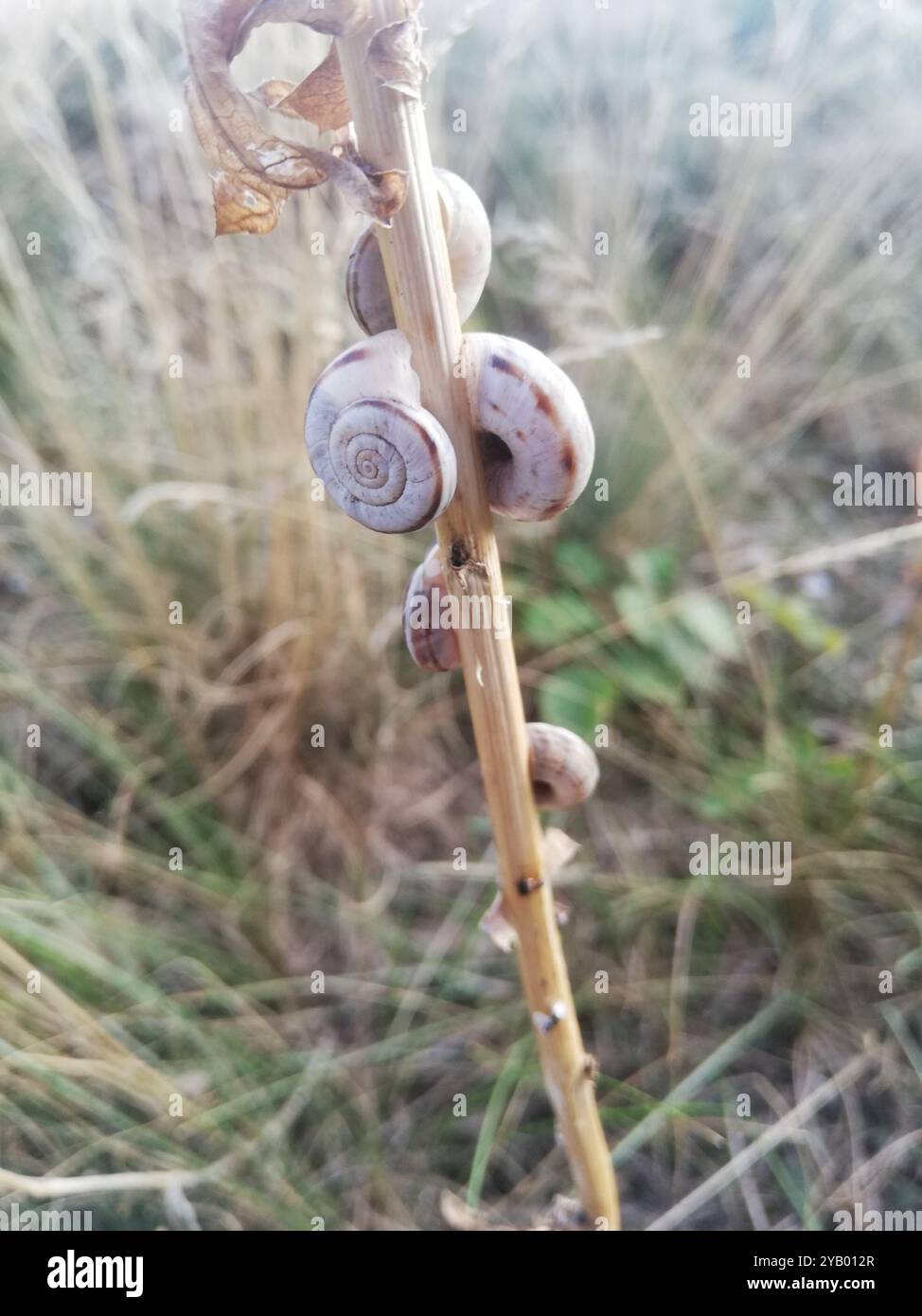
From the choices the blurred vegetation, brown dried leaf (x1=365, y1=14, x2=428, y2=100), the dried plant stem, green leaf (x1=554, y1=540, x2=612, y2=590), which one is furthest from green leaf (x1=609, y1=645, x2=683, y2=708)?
brown dried leaf (x1=365, y1=14, x2=428, y2=100)

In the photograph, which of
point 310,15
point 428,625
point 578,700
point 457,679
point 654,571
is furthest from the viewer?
point 457,679

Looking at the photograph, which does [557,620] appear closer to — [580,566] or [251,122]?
[580,566]

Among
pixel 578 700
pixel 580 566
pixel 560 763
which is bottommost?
pixel 560 763

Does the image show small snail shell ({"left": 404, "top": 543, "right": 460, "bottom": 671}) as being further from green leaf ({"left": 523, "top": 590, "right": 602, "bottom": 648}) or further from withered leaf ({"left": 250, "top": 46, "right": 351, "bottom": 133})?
green leaf ({"left": 523, "top": 590, "right": 602, "bottom": 648})

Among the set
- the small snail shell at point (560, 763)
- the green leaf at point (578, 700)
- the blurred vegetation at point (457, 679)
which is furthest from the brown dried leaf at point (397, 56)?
the green leaf at point (578, 700)

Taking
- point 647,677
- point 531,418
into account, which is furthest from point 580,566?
point 531,418

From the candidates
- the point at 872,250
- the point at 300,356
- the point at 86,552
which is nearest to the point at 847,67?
the point at 872,250
